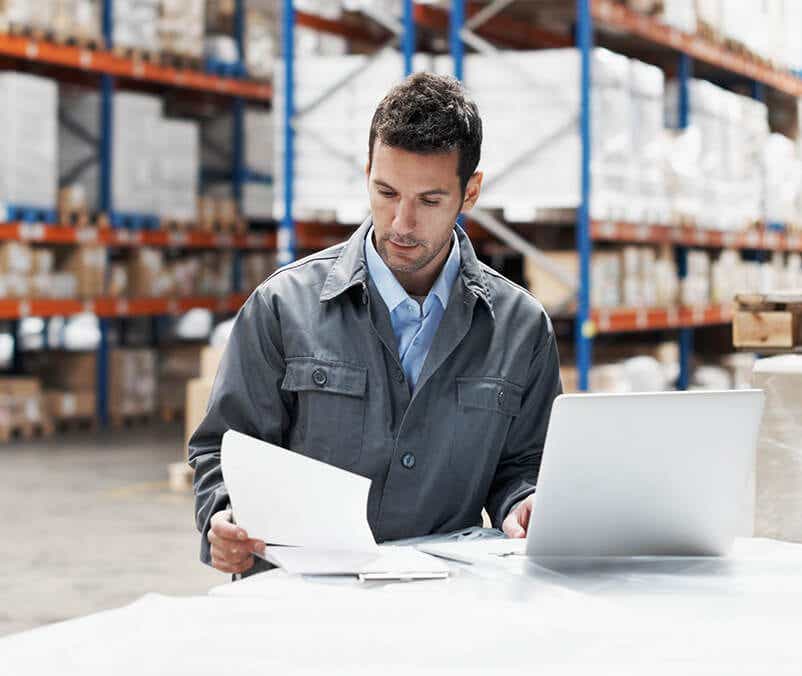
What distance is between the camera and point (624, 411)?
1.94 m

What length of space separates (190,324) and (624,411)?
11.9 m

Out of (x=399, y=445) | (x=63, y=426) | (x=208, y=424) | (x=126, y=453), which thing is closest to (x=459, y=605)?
(x=399, y=445)

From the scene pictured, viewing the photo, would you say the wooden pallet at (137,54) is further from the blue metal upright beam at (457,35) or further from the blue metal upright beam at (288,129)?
the blue metal upright beam at (457,35)

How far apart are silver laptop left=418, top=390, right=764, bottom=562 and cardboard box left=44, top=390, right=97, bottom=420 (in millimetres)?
8564

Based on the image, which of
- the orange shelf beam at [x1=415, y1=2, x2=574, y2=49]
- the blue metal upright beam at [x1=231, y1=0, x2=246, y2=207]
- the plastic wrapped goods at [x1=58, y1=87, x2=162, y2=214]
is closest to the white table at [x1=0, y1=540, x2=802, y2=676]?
the orange shelf beam at [x1=415, y1=2, x2=574, y2=49]

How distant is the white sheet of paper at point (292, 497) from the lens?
1.88 m

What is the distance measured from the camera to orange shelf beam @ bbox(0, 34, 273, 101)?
9617 millimetres

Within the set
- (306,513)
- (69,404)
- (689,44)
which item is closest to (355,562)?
(306,513)

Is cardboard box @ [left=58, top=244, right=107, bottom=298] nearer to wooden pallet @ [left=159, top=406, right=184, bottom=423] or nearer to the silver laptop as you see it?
wooden pallet @ [left=159, top=406, right=184, bottom=423]

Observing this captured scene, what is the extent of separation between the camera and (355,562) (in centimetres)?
200

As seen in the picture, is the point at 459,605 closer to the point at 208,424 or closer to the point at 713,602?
the point at 713,602

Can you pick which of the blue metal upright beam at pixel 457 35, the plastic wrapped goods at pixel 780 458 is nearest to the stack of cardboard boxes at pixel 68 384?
the blue metal upright beam at pixel 457 35

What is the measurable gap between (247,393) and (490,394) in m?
0.45

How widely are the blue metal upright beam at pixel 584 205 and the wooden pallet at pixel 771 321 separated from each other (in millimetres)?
4012
